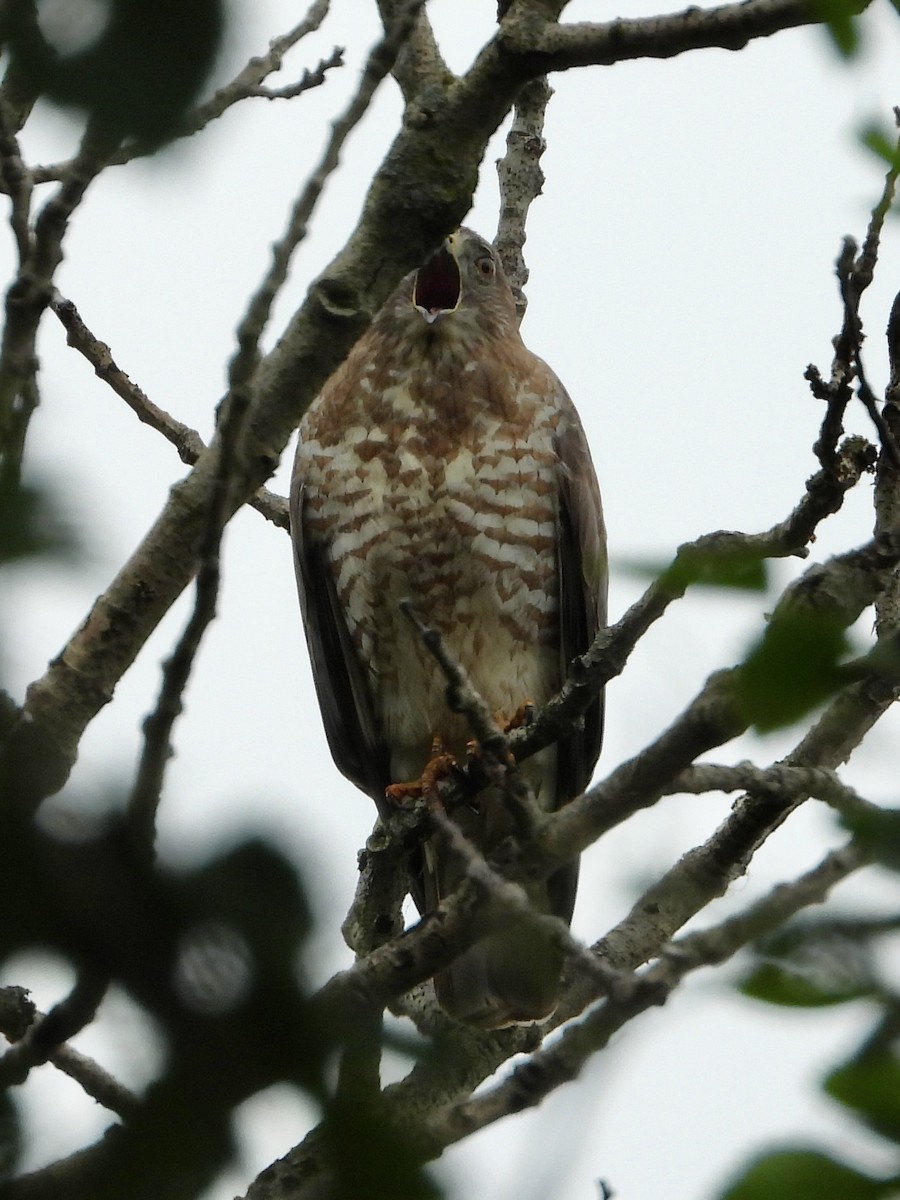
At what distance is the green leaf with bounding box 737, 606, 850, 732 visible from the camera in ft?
3.56

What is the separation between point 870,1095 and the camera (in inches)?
41.1

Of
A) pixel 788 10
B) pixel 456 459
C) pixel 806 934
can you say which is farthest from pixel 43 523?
pixel 456 459

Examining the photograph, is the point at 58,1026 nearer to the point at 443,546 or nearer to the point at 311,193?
the point at 311,193

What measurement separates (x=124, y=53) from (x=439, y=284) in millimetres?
4919

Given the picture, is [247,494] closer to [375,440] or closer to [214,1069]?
[214,1069]

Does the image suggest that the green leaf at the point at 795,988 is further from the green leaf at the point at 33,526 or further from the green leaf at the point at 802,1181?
the green leaf at the point at 33,526

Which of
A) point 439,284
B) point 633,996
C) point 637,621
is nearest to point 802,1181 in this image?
point 633,996

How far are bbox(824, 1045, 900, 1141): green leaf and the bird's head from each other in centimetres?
473

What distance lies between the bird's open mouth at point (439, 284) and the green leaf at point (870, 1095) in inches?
197

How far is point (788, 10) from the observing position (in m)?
2.54

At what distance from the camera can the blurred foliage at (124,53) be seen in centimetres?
107

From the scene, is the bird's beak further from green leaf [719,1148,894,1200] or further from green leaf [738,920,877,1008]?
green leaf [719,1148,894,1200]

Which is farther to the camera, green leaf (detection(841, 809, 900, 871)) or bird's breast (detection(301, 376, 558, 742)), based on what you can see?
bird's breast (detection(301, 376, 558, 742))

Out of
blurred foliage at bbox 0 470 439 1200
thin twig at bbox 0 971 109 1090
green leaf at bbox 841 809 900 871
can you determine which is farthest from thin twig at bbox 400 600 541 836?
blurred foliage at bbox 0 470 439 1200
